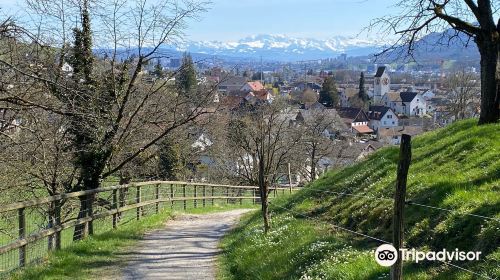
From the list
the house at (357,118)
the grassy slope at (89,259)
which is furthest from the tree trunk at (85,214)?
the house at (357,118)

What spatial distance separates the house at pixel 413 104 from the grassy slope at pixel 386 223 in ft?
430

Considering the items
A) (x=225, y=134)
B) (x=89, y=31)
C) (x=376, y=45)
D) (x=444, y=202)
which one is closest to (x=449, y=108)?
(x=225, y=134)

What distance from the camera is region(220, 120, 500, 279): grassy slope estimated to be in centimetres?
697

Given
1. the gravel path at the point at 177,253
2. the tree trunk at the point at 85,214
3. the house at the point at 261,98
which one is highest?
the house at the point at 261,98

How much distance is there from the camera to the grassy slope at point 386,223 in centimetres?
697

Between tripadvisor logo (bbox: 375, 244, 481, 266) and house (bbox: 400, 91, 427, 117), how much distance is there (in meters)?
138

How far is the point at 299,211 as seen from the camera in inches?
525

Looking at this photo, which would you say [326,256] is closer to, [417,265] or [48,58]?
[417,265]

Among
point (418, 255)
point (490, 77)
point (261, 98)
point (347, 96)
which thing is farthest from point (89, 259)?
point (347, 96)

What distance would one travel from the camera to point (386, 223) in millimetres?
8977

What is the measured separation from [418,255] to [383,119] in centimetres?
11389

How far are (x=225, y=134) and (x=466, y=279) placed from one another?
43504 millimetres

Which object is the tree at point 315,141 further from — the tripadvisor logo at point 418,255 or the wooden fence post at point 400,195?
the wooden fence post at point 400,195

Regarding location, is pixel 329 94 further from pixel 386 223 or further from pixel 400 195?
pixel 400 195
